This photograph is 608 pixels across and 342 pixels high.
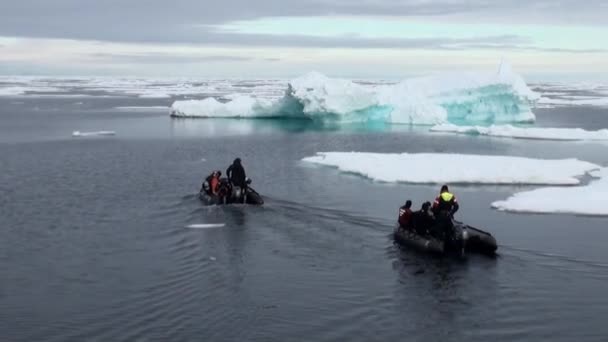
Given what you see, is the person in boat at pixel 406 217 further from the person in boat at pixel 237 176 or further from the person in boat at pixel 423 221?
the person in boat at pixel 237 176

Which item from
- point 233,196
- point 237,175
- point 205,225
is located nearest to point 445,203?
point 205,225

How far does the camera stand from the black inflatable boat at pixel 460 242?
1470cm

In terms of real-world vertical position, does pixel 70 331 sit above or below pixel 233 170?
below

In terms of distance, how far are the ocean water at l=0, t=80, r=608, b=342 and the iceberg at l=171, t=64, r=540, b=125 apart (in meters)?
17.4

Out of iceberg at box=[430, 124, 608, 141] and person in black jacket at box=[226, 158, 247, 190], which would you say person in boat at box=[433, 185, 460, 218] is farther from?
iceberg at box=[430, 124, 608, 141]

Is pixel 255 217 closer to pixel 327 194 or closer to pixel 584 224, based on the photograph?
pixel 327 194

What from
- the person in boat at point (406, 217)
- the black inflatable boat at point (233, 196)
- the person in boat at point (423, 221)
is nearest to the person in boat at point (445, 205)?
the person in boat at point (423, 221)

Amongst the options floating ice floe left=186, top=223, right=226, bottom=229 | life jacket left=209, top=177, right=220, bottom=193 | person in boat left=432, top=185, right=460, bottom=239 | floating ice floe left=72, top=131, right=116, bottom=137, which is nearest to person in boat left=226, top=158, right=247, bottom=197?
life jacket left=209, top=177, right=220, bottom=193

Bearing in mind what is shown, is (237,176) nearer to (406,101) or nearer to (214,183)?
(214,183)

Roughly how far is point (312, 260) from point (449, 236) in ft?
9.05

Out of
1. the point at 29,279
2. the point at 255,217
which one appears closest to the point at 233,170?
the point at 255,217

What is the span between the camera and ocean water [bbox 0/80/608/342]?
1095 centimetres

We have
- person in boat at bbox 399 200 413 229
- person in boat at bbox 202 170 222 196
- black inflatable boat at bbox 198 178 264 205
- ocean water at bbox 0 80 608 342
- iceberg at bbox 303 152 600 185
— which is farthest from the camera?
iceberg at bbox 303 152 600 185

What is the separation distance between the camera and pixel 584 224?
683 inches
